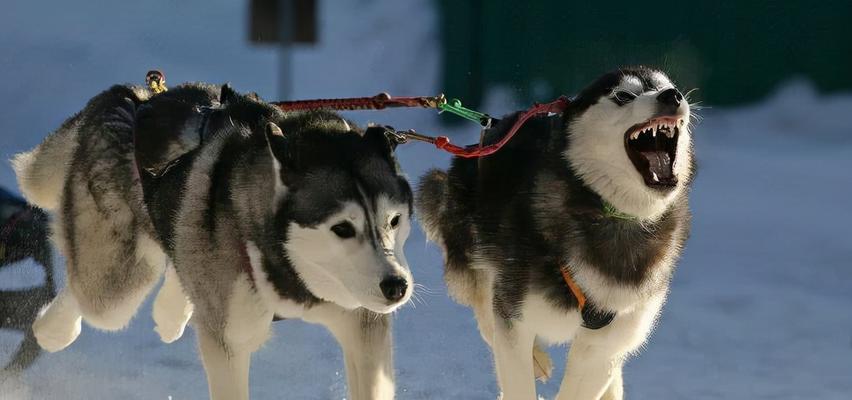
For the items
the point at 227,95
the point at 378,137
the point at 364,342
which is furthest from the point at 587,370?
the point at 227,95

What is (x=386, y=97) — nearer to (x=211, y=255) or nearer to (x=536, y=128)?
(x=536, y=128)

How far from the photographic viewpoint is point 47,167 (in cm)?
396

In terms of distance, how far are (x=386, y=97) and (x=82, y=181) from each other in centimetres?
94

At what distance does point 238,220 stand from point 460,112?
37.6 inches

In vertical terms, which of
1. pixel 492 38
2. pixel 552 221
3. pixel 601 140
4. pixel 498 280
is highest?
pixel 601 140

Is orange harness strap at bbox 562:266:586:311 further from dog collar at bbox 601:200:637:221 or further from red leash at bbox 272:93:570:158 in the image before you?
red leash at bbox 272:93:570:158

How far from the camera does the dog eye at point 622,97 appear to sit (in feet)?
9.95

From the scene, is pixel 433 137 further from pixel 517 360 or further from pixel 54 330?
pixel 54 330

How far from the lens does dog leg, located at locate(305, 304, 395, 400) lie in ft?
9.50

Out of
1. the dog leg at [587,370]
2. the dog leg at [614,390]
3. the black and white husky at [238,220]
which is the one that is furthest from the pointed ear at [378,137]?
the dog leg at [614,390]

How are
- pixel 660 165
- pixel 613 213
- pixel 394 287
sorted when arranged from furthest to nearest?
pixel 613 213, pixel 660 165, pixel 394 287

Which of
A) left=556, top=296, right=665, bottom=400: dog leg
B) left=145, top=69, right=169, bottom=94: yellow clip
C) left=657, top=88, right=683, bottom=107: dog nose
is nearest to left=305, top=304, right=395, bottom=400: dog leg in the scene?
left=556, top=296, right=665, bottom=400: dog leg

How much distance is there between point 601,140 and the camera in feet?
10.1

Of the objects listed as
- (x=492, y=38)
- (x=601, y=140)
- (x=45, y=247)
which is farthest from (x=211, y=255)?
(x=492, y=38)
